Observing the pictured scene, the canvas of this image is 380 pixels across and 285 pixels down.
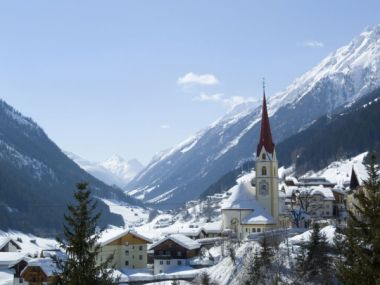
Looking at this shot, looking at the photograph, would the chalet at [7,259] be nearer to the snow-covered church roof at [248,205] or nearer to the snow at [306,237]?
the snow-covered church roof at [248,205]

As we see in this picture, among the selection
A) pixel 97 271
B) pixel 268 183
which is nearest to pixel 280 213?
pixel 268 183

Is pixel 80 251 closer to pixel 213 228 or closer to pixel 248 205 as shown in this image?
pixel 248 205

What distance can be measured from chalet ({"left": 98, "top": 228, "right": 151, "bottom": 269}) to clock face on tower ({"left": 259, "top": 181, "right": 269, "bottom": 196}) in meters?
19.6

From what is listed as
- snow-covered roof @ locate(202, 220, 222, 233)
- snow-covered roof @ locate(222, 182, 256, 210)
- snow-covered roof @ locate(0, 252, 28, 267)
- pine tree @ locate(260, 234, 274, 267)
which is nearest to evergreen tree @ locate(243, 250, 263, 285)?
pine tree @ locate(260, 234, 274, 267)

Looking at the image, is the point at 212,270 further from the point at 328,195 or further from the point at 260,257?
the point at 328,195

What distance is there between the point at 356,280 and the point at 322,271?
3587 cm

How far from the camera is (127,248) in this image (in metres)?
90.1

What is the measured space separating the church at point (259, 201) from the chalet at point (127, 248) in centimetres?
1337

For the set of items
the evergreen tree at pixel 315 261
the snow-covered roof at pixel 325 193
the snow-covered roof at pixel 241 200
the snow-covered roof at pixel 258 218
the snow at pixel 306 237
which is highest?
the snow-covered roof at pixel 325 193

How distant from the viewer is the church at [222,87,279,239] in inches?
3713

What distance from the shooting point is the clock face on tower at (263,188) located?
100812mm

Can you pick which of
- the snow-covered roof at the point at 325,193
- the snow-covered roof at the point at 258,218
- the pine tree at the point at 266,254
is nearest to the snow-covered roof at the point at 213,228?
the snow-covered roof at the point at 258,218

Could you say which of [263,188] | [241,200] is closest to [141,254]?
[241,200]

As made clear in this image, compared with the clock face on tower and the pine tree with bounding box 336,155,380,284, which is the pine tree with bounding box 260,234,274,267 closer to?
the clock face on tower
